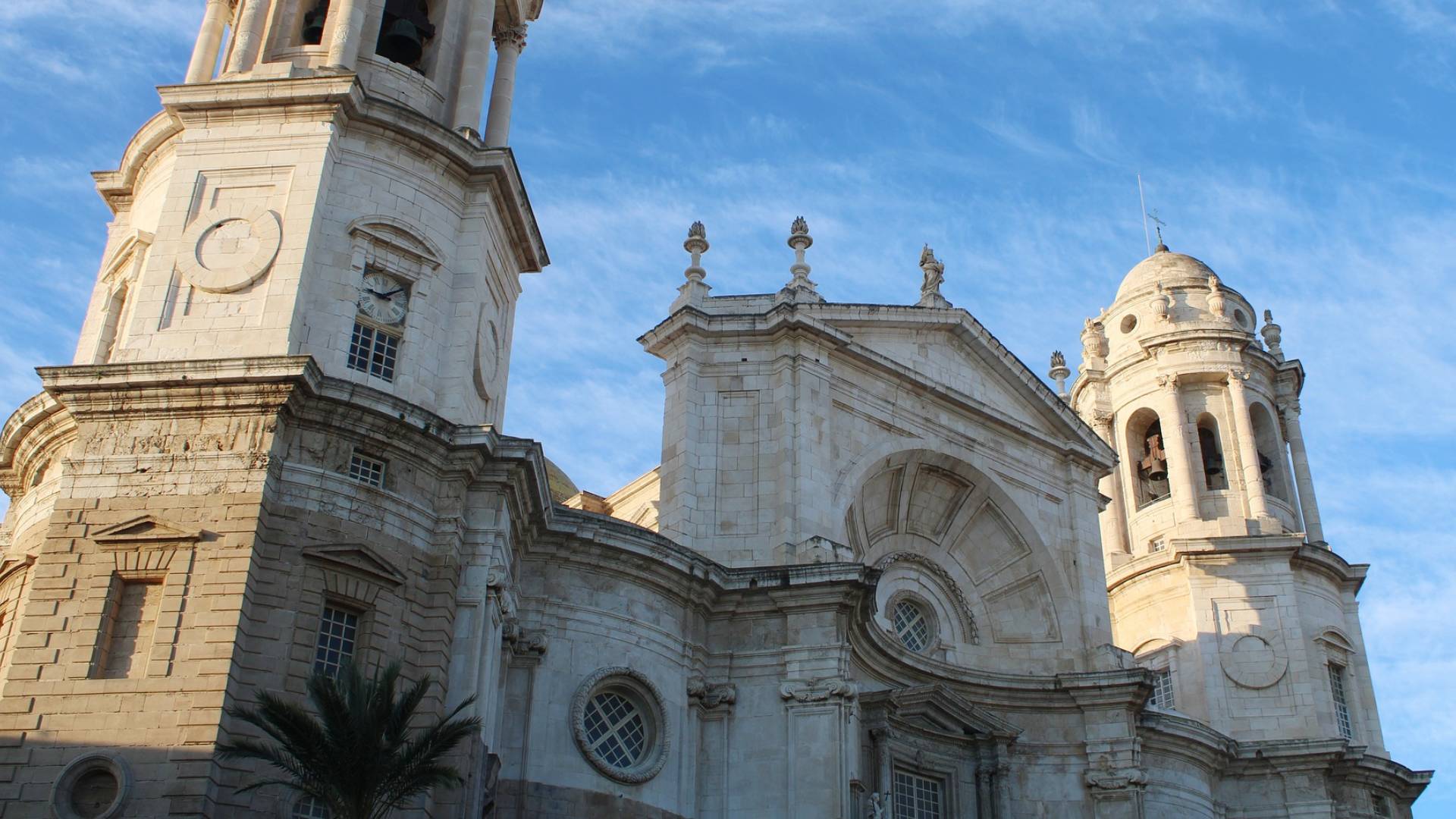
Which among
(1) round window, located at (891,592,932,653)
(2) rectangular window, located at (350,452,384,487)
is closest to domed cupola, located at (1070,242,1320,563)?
(1) round window, located at (891,592,932,653)

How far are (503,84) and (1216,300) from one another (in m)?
22.5

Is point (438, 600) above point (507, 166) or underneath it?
underneath

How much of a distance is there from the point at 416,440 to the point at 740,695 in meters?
7.86

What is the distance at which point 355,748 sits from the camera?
1809cm

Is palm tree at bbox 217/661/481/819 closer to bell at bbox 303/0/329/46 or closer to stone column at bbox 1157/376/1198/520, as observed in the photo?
bell at bbox 303/0/329/46

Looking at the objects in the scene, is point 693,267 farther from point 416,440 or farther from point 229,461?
point 229,461

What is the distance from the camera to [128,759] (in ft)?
64.5

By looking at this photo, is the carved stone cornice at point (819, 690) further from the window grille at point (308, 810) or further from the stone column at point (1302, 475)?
the stone column at point (1302, 475)

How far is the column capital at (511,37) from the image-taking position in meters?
31.7

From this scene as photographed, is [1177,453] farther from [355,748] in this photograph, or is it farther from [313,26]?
[355,748]

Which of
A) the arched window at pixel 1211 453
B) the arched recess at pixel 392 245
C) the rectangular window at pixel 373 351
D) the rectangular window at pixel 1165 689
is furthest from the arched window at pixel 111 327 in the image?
the arched window at pixel 1211 453

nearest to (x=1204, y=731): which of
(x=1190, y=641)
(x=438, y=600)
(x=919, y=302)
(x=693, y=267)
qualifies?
(x=1190, y=641)

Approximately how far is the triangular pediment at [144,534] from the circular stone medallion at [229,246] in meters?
4.38

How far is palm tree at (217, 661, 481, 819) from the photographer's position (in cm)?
1808
